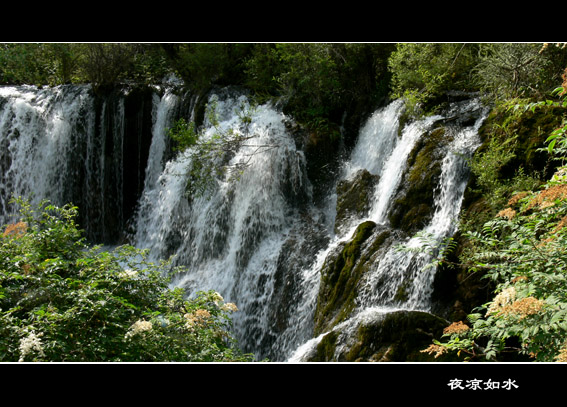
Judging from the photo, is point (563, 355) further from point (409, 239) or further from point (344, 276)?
point (344, 276)

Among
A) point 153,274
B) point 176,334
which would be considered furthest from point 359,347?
point 153,274

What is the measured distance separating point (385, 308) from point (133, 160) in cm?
792

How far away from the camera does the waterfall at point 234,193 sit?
5.76m

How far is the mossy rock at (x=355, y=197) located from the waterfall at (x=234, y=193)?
16 centimetres

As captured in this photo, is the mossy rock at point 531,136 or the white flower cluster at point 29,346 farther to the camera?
the mossy rock at point 531,136

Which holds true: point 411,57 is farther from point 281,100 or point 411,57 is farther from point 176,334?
point 176,334

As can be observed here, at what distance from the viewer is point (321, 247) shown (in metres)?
7.25

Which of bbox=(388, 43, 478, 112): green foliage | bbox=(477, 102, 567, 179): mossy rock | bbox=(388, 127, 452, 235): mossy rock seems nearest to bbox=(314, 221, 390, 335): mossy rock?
bbox=(388, 127, 452, 235): mossy rock

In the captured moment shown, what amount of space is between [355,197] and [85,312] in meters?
5.09

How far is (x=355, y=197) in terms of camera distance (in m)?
7.38

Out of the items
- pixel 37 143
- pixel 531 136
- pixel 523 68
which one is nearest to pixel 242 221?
pixel 531 136

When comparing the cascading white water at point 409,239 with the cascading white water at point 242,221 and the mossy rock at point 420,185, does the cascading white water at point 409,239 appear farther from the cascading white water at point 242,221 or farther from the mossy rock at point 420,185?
the cascading white water at point 242,221

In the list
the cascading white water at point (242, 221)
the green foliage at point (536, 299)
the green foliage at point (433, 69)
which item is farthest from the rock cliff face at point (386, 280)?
the green foliage at point (536, 299)

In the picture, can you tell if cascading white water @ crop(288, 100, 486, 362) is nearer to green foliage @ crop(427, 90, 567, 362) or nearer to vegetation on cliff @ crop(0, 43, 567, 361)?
vegetation on cliff @ crop(0, 43, 567, 361)
